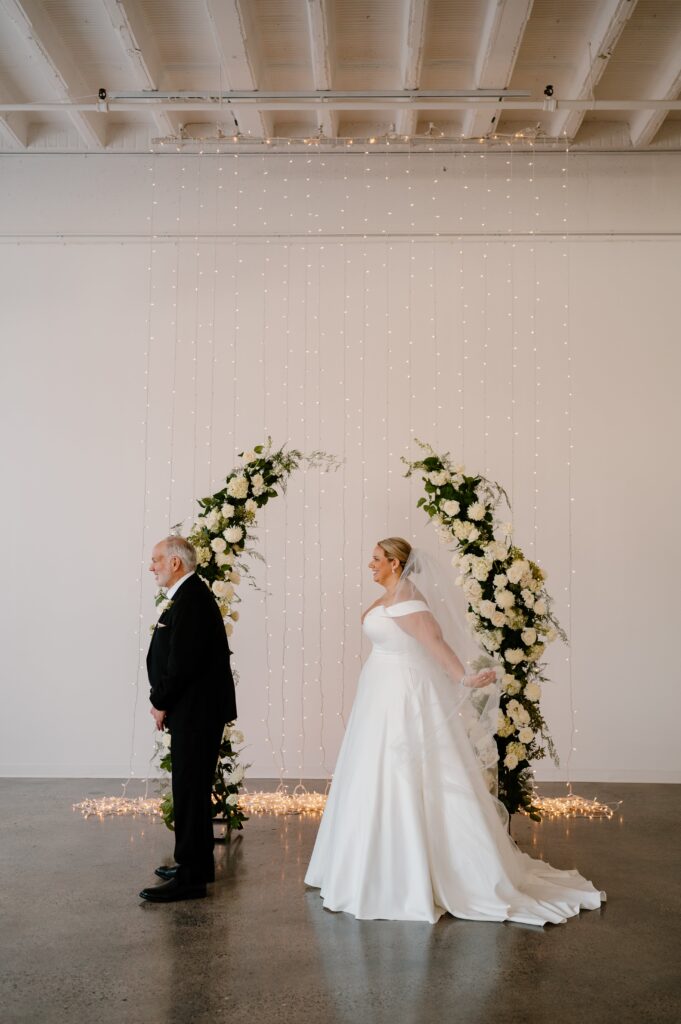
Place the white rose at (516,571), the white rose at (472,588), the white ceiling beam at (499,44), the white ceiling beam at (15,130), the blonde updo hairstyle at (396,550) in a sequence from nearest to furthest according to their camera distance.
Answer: the blonde updo hairstyle at (396,550) → the white rose at (516,571) → the white rose at (472,588) → the white ceiling beam at (499,44) → the white ceiling beam at (15,130)

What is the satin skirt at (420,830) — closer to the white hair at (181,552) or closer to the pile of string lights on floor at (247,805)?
the white hair at (181,552)

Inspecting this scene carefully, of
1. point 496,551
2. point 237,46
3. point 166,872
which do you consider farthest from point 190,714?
point 237,46

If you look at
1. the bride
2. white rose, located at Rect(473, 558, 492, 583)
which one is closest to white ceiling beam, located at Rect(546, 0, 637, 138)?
white rose, located at Rect(473, 558, 492, 583)

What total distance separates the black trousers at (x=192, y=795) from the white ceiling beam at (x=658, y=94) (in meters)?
6.04

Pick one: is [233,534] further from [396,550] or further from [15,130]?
[15,130]

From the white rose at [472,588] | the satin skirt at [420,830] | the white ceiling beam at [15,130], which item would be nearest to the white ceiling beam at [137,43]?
the white ceiling beam at [15,130]

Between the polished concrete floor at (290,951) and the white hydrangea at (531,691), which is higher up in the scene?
the white hydrangea at (531,691)

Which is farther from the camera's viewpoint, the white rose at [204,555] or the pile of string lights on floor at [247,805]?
the pile of string lights on floor at [247,805]

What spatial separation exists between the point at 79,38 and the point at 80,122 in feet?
2.96

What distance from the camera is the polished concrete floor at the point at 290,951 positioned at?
364 centimetres

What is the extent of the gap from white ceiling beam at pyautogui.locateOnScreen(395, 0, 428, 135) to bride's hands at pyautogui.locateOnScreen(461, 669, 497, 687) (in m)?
4.50

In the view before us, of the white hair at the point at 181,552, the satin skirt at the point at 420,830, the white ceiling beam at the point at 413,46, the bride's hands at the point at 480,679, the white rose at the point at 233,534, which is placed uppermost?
the white ceiling beam at the point at 413,46

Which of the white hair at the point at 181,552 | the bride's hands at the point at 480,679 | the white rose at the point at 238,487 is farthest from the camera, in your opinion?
the white rose at the point at 238,487

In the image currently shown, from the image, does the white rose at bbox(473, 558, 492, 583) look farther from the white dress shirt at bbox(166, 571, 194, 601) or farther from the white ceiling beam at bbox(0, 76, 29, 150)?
the white ceiling beam at bbox(0, 76, 29, 150)
